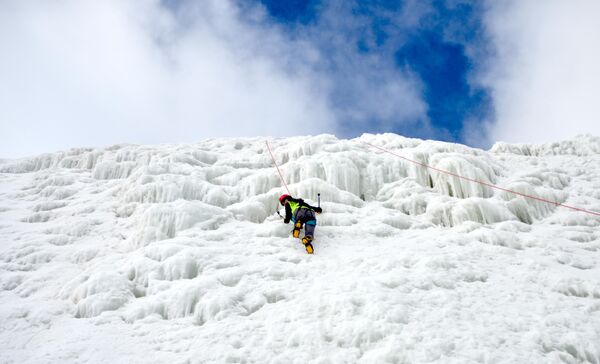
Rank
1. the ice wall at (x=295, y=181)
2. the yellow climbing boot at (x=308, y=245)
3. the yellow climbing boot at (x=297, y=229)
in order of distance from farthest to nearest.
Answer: the ice wall at (x=295, y=181) → the yellow climbing boot at (x=297, y=229) → the yellow climbing boot at (x=308, y=245)

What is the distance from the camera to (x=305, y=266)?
8.38m

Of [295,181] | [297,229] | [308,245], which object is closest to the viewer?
[308,245]

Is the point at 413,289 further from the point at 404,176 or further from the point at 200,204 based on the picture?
the point at 404,176

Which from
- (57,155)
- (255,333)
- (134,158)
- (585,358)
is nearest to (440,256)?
(585,358)

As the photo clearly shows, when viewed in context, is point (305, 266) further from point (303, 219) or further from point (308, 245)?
point (303, 219)

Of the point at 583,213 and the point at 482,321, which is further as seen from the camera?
the point at 583,213

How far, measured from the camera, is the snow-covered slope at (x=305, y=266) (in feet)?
19.4

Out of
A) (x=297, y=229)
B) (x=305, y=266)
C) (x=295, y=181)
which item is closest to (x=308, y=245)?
(x=297, y=229)

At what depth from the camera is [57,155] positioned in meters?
19.3

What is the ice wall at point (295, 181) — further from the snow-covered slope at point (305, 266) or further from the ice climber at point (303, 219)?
the ice climber at point (303, 219)

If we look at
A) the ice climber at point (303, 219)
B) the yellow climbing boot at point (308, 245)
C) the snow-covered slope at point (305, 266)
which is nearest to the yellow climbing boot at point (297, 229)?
the ice climber at point (303, 219)

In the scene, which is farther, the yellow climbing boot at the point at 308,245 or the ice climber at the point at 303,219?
the ice climber at the point at 303,219

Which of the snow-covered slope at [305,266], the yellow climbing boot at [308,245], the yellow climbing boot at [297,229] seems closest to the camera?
the snow-covered slope at [305,266]

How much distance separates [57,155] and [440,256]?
1959 centimetres
